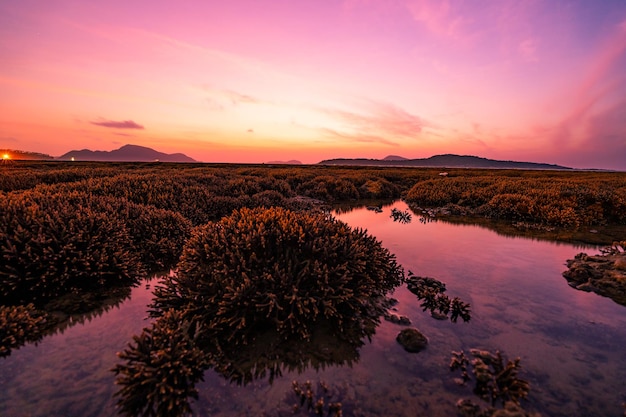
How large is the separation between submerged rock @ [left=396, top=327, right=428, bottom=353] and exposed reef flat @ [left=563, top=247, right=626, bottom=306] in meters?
5.00

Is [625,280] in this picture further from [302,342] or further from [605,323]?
[302,342]

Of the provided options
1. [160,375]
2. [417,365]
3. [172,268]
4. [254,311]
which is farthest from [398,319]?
[172,268]

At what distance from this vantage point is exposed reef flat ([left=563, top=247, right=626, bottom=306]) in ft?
21.4

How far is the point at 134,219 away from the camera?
9.05 meters

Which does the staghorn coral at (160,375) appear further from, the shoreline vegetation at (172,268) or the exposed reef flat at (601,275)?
the exposed reef flat at (601,275)

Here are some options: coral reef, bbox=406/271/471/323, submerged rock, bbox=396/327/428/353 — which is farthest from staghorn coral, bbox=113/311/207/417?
coral reef, bbox=406/271/471/323

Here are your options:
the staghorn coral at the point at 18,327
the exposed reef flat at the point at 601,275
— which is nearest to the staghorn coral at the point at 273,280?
the staghorn coral at the point at 18,327

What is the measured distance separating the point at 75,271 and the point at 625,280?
12.5 metres

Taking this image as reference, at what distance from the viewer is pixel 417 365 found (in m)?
4.16

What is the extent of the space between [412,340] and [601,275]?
6388 millimetres

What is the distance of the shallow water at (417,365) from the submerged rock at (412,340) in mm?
114

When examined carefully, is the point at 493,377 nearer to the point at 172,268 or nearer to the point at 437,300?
the point at 437,300

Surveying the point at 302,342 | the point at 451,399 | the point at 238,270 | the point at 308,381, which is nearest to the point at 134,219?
the point at 238,270

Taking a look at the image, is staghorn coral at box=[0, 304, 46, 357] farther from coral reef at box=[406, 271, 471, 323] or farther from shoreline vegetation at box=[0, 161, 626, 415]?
coral reef at box=[406, 271, 471, 323]
